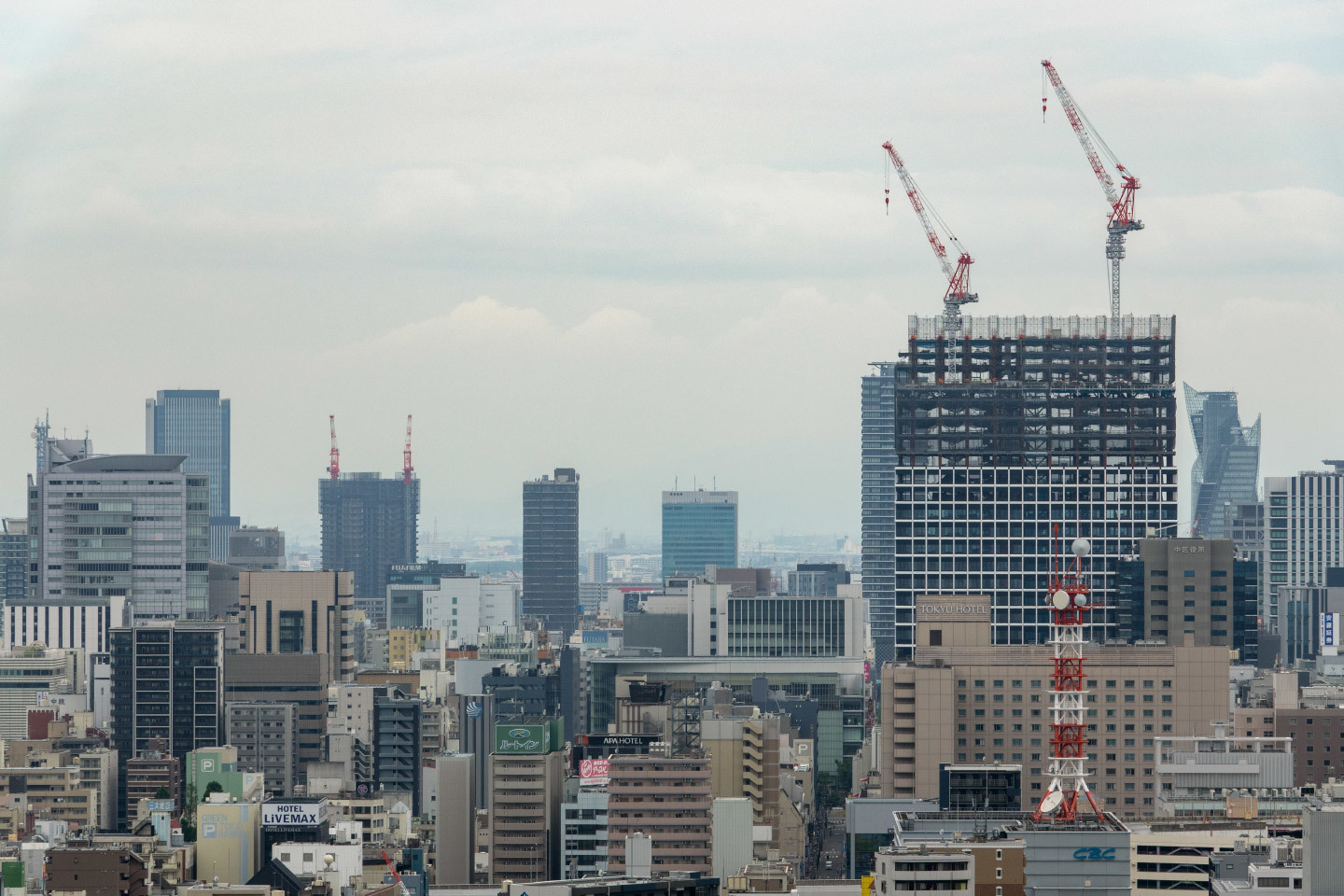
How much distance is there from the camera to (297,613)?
123m

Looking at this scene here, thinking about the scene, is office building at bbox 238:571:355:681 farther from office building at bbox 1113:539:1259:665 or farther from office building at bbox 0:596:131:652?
office building at bbox 1113:539:1259:665

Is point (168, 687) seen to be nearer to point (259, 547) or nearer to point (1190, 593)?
point (1190, 593)

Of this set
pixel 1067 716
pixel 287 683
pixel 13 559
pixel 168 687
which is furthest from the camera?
pixel 13 559

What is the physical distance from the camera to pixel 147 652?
97.3 meters

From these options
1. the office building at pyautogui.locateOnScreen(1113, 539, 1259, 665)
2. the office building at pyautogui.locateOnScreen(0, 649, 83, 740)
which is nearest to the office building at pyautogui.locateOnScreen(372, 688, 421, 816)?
the office building at pyautogui.locateOnScreen(0, 649, 83, 740)

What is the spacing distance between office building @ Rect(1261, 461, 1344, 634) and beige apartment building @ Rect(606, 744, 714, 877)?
296ft

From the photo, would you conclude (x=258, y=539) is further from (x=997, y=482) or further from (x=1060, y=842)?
(x=1060, y=842)

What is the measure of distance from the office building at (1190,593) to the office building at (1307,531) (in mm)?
54751

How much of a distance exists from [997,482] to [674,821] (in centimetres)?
4787

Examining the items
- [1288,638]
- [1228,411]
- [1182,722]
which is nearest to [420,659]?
[1288,638]

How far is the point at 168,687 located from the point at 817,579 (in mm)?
94577

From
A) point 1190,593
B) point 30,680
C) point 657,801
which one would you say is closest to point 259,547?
point 30,680

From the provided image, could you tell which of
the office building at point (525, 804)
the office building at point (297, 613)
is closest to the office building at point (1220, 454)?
the office building at point (297, 613)

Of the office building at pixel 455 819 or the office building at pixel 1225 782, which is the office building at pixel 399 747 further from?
the office building at pixel 1225 782
